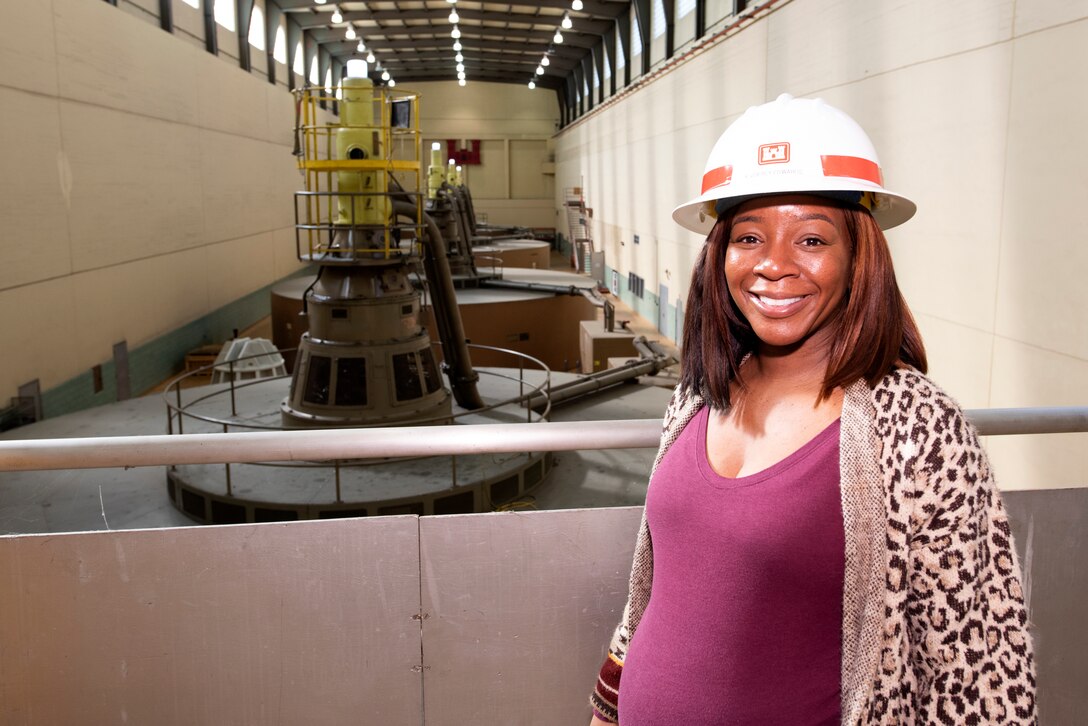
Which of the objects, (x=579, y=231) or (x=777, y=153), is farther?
(x=579, y=231)

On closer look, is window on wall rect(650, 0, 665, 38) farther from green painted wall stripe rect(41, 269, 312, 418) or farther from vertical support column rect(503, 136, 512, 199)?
vertical support column rect(503, 136, 512, 199)

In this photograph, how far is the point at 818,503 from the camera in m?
1.43

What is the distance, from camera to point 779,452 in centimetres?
156

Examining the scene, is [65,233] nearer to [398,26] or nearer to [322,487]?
[322,487]

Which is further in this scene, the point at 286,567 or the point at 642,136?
the point at 642,136

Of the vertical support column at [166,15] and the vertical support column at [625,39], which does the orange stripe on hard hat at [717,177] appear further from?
the vertical support column at [625,39]

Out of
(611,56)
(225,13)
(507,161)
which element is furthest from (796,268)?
(507,161)

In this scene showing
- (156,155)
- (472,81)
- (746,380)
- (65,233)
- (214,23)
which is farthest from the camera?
(472,81)

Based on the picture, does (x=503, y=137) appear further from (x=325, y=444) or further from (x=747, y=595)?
(x=747, y=595)

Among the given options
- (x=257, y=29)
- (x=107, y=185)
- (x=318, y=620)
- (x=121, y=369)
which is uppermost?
(x=257, y=29)

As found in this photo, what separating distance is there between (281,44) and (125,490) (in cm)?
2379

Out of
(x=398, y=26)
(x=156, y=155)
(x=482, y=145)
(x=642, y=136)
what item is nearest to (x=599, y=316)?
(x=642, y=136)

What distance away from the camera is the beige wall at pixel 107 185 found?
12.2 meters

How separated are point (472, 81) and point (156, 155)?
3177cm
